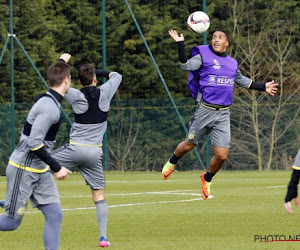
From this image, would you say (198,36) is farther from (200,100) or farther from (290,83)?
(200,100)

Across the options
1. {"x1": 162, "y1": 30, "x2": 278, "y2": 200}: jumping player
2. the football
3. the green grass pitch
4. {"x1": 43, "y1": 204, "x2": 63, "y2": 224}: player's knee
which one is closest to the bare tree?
the green grass pitch

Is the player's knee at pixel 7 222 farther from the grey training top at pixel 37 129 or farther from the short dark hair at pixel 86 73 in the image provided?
the short dark hair at pixel 86 73

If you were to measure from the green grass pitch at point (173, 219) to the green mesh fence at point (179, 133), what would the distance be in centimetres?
785

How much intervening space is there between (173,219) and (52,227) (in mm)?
4518

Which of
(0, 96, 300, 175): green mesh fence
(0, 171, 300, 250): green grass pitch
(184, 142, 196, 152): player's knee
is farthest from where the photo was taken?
(0, 96, 300, 175): green mesh fence

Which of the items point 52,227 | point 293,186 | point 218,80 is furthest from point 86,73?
point 218,80

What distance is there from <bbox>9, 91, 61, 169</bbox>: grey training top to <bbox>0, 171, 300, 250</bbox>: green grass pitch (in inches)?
72.2

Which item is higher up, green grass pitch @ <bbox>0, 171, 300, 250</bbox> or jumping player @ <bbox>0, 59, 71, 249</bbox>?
jumping player @ <bbox>0, 59, 71, 249</bbox>

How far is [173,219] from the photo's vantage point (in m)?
11.5

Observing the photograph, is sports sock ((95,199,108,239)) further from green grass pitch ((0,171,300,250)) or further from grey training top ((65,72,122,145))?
grey training top ((65,72,122,145))

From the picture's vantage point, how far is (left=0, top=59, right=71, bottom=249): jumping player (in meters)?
7.16

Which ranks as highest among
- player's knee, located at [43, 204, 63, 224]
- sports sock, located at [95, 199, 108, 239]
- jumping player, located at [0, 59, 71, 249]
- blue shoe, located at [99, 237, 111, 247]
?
jumping player, located at [0, 59, 71, 249]

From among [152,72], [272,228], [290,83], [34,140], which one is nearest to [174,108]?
[152,72]

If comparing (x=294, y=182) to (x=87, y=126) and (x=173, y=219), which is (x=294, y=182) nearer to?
(x=87, y=126)
